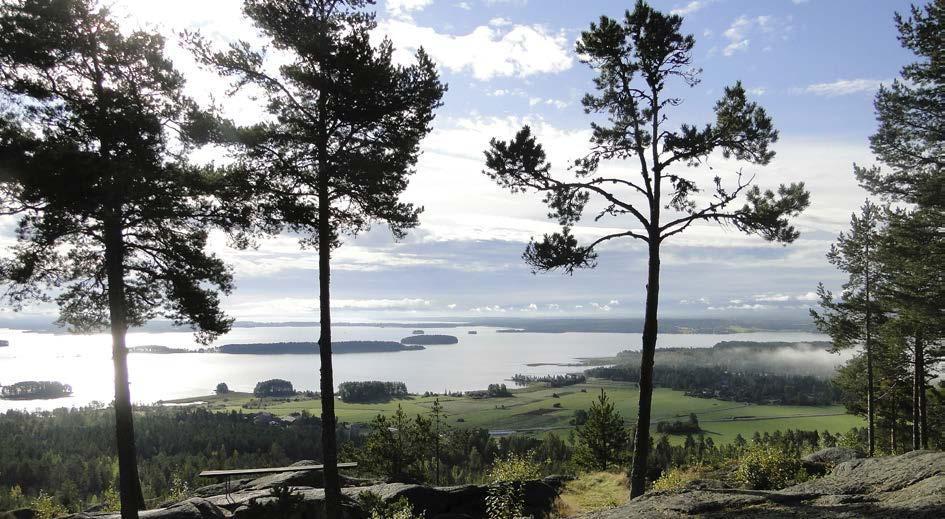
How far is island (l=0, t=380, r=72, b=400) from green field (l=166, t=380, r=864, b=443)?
2113 inches

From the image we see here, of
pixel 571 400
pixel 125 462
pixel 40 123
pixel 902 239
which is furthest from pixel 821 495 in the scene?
pixel 571 400

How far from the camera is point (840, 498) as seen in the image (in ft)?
25.8

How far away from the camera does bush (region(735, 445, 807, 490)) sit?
1314 centimetres

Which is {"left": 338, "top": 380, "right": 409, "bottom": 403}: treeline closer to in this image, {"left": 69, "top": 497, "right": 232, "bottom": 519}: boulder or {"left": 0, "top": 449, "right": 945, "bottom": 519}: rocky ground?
{"left": 0, "top": 449, "right": 945, "bottom": 519}: rocky ground

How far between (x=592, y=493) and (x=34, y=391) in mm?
229605

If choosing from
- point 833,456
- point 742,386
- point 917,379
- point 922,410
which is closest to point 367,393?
point 742,386

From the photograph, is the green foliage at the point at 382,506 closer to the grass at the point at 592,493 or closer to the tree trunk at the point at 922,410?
the grass at the point at 592,493

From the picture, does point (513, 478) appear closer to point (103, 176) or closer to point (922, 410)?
point (103, 176)

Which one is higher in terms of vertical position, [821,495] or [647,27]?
[647,27]

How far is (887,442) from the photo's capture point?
1411 inches

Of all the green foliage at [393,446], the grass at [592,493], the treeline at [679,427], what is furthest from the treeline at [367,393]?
the grass at [592,493]

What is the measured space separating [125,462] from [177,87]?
9.49 metres

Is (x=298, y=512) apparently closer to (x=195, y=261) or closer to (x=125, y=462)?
(x=125, y=462)

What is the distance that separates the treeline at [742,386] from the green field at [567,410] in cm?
621
